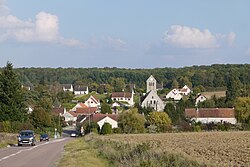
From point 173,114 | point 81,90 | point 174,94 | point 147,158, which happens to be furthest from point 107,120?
point 81,90

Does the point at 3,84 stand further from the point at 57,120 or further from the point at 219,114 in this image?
the point at 219,114

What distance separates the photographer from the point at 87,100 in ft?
528

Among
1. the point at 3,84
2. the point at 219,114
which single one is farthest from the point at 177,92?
the point at 3,84

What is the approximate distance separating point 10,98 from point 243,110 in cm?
4558

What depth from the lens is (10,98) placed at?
234ft

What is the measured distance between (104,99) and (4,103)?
10238 centimetres

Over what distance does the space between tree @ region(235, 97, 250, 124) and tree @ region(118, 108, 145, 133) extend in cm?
2047

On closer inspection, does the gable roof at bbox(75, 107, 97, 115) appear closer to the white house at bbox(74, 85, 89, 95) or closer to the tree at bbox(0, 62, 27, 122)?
the white house at bbox(74, 85, 89, 95)

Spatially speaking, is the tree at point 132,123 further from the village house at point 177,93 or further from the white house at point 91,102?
the village house at point 177,93

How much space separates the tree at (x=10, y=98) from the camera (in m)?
70.2

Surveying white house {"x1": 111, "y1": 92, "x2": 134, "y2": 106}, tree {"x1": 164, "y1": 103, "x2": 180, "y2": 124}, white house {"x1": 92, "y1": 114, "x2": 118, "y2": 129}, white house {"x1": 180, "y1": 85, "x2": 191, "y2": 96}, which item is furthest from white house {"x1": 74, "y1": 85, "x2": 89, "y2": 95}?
tree {"x1": 164, "y1": 103, "x2": 180, "y2": 124}

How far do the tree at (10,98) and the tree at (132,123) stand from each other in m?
20.1

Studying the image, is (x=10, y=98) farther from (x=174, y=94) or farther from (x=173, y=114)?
(x=174, y=94)

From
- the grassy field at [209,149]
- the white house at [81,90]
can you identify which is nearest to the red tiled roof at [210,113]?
the grassy field at [209,149]
